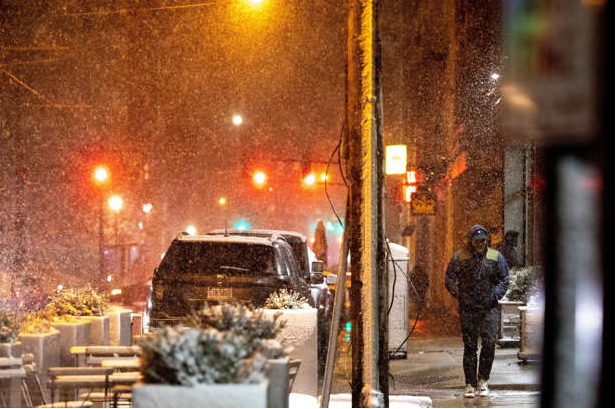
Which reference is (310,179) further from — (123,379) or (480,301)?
(123,379)

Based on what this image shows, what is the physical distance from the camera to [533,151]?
→ 18.4 metres

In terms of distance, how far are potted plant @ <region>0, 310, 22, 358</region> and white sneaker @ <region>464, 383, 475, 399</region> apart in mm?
5106

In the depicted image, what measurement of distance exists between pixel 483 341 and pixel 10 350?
17.5 ft

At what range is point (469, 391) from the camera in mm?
9445

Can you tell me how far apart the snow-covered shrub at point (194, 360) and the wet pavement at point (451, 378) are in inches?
141

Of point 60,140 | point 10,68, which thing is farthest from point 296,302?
point 60,140

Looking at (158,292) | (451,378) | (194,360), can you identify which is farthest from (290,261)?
(194,360)

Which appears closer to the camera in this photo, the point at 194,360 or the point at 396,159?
the point at 194,360

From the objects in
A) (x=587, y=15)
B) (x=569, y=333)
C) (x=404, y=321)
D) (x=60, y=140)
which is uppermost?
(x=60, y=140)

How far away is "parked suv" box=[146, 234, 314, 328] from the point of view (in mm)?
10930

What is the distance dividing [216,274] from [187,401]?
18.9ft

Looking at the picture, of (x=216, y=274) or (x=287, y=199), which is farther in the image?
(x=287, y=199)

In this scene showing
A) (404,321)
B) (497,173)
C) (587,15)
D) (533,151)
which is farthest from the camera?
(497,173)

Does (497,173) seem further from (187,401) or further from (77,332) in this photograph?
(187,401)
